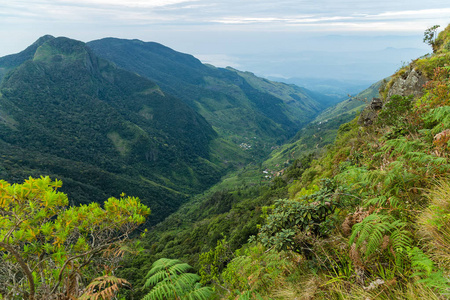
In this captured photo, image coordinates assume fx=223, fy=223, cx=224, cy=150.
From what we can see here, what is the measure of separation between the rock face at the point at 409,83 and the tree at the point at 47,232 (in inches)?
827

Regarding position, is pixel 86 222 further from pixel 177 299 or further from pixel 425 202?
pixel 425 202

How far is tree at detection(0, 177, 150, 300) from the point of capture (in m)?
5.21

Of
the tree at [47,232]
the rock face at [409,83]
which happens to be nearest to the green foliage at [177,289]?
the tree at [47,232]

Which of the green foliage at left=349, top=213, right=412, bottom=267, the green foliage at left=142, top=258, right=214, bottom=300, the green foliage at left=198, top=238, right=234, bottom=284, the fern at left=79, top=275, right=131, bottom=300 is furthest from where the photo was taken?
the green foliage at left=198, top=238, right=234, bottom=284

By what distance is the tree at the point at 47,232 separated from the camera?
521cm

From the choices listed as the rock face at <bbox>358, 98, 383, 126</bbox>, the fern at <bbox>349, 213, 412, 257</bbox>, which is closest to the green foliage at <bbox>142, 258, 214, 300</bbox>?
the fern at <bbox>349, 213, 412, 257</bbox>

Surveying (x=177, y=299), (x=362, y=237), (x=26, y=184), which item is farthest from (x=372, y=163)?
(x=26, y=184)

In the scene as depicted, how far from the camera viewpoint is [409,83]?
60.1 ft

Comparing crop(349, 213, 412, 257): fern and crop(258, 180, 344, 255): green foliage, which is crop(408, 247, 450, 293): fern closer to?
crop(349, 213, 412, 257): fern

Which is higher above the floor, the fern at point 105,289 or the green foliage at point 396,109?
the green foliage at point 396,109

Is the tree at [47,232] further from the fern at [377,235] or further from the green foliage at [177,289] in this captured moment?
the fern at [377,235]

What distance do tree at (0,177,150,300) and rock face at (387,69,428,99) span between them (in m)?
21.0

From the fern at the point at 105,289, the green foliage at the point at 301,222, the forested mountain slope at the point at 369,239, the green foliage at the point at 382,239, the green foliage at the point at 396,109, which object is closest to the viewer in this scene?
the forested mountain slope at the point at 369,239

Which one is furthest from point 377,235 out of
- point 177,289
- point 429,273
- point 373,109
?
point 373,109
